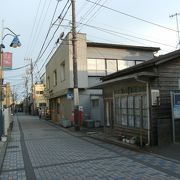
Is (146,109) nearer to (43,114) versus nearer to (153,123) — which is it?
(153,123)

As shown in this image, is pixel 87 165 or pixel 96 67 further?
pixel 96 67

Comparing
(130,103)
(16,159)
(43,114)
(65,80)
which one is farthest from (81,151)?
(43,114)

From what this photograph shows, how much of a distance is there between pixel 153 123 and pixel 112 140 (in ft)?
10.9

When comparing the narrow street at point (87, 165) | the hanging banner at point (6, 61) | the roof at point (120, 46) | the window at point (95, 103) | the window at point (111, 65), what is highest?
the roof at point (120, 46)

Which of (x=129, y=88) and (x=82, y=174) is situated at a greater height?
(x=129, y=88)

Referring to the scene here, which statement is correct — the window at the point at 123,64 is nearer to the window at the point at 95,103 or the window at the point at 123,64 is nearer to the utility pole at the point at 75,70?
the window at the point at 95,103

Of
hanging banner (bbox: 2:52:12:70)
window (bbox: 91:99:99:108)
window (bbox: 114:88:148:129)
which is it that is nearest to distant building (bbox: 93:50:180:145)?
window (bbox: 114:88:148:129)

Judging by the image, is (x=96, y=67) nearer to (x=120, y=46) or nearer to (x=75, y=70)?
(x=120, y=46)

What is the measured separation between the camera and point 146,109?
14.9 metres

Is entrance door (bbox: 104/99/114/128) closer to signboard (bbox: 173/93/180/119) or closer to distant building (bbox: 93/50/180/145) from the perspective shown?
distant building (bbox: 93/50/180/145)

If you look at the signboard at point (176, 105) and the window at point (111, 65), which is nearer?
the signboard at point (176, 105)

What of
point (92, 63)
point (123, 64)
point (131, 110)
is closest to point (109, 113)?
point (131, 110)

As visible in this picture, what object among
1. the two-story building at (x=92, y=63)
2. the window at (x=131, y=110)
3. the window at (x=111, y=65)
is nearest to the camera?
the window at (x=131, y=110)

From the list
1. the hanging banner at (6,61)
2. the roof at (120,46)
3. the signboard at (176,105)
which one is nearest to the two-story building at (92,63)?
the roof at (120,46)
